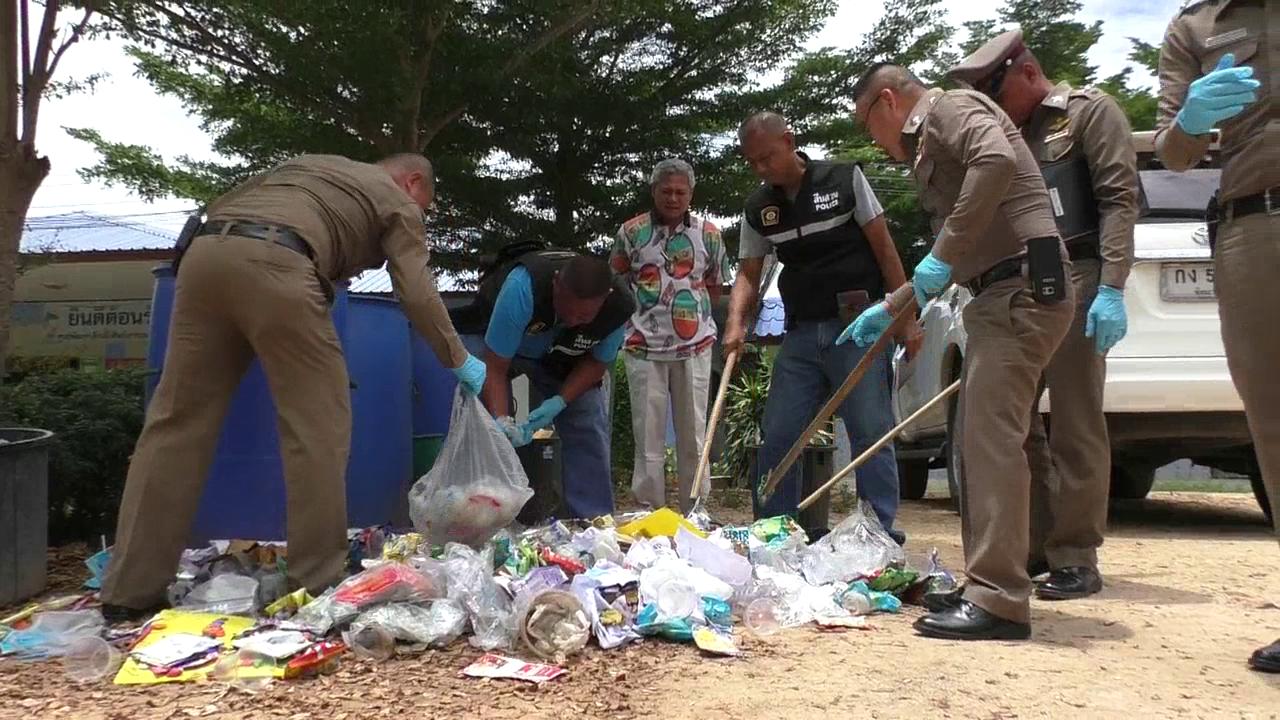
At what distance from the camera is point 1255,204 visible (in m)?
2.51

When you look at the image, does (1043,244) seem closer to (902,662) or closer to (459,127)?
(902,662)

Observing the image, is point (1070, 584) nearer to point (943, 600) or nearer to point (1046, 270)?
point (943, 600)

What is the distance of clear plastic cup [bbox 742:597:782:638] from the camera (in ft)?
9.82

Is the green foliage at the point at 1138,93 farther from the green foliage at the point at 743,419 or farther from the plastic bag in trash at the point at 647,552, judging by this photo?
the plastic bag in trash at the point at 647,552

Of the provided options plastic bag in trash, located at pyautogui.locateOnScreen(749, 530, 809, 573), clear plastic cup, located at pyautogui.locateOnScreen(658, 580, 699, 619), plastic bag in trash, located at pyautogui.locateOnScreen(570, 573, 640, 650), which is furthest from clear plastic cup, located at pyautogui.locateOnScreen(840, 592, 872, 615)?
plastic bag in trash, located at pyautogui.locateOnScreen(570, 573, 640, 650)

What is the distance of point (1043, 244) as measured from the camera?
283 centimetres

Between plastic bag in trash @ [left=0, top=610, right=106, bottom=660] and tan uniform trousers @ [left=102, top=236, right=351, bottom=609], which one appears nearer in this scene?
plastic bag in trash @ [left=0, top=610, right=106, bottom=660]

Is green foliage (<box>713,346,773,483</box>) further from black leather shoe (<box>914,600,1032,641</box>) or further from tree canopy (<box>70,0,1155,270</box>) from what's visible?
black leather shoe (<box>914,600,1032,641</box>)

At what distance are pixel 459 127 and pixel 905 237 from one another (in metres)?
10.6

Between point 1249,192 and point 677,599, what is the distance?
183cm

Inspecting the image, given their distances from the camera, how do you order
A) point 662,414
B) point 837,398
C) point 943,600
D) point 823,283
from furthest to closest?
point 662,414, point 823,283, point 837,398, point 943,600

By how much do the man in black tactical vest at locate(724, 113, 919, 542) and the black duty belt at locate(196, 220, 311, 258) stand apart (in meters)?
1.90

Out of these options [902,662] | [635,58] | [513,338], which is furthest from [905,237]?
[902,662]

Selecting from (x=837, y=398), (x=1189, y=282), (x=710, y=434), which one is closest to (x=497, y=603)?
(x=837, y=398)
